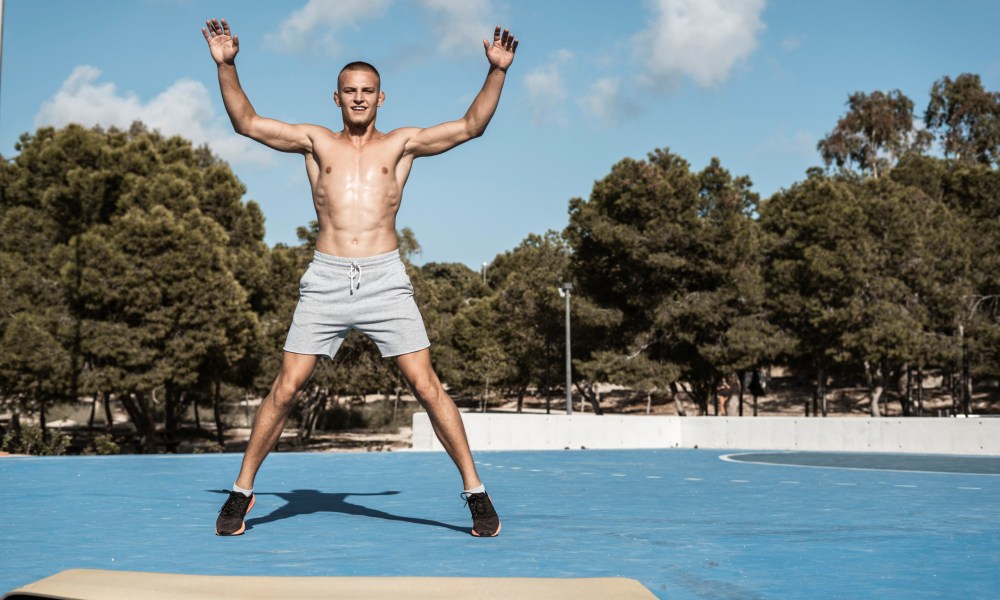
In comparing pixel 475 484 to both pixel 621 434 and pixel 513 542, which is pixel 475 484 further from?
pixel 621 434

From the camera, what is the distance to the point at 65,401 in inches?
1131

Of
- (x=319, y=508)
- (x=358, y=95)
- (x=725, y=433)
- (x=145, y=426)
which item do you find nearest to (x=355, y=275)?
(x=358, y=95)

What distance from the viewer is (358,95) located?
17.2 feet

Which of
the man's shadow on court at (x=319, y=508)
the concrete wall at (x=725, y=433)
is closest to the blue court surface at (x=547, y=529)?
the man's shadow on court at (x=319, y=508)

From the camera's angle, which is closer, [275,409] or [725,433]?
[275,409]

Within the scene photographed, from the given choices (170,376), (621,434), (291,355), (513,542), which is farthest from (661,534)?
(170,376)

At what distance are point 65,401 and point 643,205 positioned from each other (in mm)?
21385

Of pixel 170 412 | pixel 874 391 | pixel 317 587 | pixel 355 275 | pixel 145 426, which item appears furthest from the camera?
pixel 874 391

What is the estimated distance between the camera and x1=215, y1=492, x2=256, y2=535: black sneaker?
4.80 meters

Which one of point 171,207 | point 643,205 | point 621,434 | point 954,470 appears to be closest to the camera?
point 954,470

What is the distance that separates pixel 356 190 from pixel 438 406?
1217 millimetres

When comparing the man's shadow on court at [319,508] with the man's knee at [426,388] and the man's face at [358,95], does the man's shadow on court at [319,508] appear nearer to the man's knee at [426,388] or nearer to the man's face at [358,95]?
the man's knee at [426,388]

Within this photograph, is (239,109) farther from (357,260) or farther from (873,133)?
(873,133)

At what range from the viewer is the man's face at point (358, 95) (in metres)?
5.23
